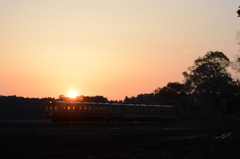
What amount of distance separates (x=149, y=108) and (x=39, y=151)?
43779 millimetres

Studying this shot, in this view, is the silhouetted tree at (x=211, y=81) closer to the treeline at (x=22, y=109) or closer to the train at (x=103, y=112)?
the train at (x=103, y=112)

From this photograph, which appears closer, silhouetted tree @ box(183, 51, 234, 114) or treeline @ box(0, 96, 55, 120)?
silhouetted tree @ box(183, 51, 234, 114)

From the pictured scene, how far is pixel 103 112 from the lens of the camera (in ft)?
179

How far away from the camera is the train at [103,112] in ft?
165

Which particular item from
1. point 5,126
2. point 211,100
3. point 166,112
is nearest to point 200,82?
point 211,100

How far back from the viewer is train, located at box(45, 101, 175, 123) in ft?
165

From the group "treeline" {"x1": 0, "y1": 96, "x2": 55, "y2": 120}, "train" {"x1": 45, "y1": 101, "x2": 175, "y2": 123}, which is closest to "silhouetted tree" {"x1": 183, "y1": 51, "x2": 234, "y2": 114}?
"train" {"x1": 45, "y1": 101, "x2": 175, "y2": 123}

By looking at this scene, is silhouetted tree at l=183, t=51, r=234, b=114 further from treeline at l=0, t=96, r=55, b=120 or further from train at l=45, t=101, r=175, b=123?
treeline at l=0, t=96, r=55, b=120

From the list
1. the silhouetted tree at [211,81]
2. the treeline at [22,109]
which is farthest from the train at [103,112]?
the treeline at [22,109]

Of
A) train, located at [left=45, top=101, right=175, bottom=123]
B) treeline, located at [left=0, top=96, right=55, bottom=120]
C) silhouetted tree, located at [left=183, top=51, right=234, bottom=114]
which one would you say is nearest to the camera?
train, located at [left=45, top=101, right=175, bottom=123]

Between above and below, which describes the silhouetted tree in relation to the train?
above

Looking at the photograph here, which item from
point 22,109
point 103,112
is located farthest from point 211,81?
point 22,109

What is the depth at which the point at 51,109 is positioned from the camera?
50.1 meters

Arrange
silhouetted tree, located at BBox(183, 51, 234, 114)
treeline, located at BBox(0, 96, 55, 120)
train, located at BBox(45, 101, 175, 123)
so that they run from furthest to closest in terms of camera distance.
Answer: treeline, located at BBox(0, 96, 55, 120)
silhouetted tree, located at BBox(183, 51, 234, 114)
train, located at BBox(45, 101, 175, 123)
